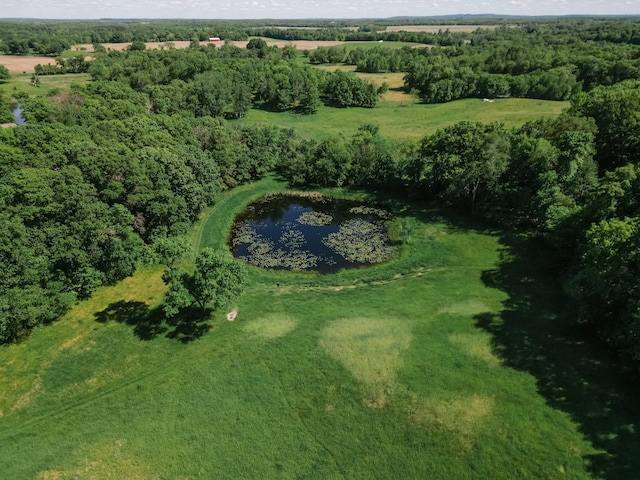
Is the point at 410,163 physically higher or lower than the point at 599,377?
higher

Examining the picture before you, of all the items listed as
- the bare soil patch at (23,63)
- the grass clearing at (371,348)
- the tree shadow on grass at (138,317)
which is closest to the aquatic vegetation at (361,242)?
the grass clearing at (371,348)

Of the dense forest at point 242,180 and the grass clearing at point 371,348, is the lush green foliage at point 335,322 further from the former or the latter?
the dense forest at point 242,180

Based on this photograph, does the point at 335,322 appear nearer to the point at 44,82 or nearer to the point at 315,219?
the point at 315,219

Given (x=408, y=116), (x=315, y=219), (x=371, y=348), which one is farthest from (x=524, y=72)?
(x=371, y=348)

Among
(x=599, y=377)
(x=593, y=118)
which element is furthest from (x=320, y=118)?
(x=599, y=377)

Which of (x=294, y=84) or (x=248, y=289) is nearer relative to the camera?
(x=248, y=289)

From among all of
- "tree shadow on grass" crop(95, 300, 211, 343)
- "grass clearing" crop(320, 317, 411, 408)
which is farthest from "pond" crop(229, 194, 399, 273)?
"tree shadow on grass" crop(95, 300, 211, 343)

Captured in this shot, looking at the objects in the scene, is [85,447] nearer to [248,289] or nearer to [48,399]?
[48,399]
